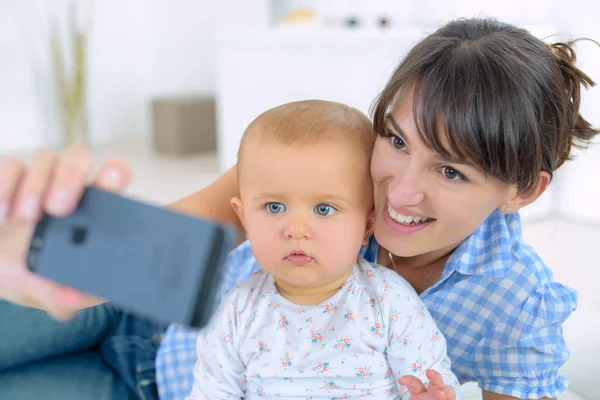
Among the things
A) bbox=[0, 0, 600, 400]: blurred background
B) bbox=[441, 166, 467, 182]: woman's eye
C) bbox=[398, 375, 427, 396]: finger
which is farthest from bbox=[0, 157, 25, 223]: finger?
bbox=[0, 0, 600, 400]: blurred background

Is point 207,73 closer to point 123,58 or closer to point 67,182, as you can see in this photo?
point 123,58

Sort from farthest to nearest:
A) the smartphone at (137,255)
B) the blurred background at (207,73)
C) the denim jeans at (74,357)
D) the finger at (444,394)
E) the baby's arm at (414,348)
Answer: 1. the blurred background at (207,73)
2. the denim jeans at (74,357)
3. the baby's arm at (414,348)
4. the finger at (444,394)
5. the smartphone at (137,255)

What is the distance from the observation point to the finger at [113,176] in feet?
2.02

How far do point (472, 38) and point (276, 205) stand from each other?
405mm

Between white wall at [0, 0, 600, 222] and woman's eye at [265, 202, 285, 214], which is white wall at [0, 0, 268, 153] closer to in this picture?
white wall at [0, 0, 600, 222]

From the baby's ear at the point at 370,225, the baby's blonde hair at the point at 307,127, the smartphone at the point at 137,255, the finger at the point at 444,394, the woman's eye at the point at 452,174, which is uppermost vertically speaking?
the smartphone at the point at 137,255

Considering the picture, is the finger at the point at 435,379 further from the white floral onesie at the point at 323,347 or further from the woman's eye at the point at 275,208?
the woman's eye at the point at 275,208

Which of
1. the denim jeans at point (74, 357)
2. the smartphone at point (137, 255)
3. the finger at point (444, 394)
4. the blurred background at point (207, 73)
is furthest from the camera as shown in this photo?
the blurred background at point (207, 73)

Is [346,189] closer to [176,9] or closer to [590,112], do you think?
[590,112]

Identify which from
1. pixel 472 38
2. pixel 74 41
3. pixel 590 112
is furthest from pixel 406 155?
pixel 74 41

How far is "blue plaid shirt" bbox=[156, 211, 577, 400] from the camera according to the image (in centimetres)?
109

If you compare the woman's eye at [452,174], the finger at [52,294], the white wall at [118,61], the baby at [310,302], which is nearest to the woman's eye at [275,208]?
the baby at [310,302]

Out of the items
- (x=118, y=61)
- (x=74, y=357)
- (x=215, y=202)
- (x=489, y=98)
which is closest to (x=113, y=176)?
(x=489, y=98)

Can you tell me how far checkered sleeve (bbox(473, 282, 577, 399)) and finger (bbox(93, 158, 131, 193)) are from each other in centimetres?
72
